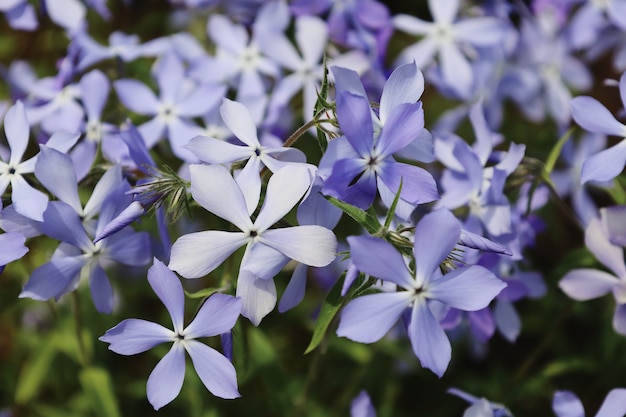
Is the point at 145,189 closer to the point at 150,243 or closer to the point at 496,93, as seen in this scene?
the point at 150,243

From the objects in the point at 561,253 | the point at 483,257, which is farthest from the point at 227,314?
the point at 561,253

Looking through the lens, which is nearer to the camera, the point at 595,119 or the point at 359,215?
the point at 359,215

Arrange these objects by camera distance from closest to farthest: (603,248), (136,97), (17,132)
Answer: (17,132)
(603,248)
(136,97)

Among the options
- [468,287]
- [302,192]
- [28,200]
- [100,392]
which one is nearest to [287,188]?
[302,192]

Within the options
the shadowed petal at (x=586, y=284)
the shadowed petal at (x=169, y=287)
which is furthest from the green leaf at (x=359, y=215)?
the shadowed petal at (x=586, y=284)

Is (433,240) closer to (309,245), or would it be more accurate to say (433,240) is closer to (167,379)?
(309,245)

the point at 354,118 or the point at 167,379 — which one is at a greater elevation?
the point at 354,118

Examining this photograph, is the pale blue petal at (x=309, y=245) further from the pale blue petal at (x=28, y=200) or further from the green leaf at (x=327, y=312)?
the pale blue petal at (x=28, y=200)
